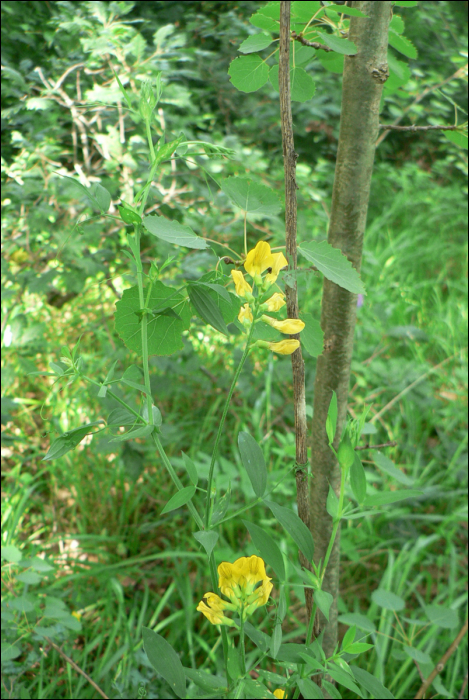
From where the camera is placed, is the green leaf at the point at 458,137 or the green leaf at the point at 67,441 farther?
the green leaf at the point at 458,137

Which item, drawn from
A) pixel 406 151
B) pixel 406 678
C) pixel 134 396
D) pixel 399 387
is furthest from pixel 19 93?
pixel 406 151

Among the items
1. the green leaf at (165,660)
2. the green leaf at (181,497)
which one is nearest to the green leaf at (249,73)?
the green leaf at (181,497)

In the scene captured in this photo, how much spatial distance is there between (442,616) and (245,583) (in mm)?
647

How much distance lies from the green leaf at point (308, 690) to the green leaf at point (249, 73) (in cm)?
53

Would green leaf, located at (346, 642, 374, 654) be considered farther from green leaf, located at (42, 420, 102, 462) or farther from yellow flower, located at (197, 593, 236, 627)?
green leaf, located at (42, 420, 102, 462)

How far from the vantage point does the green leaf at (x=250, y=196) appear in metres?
0.49

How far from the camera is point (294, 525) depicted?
423 mm

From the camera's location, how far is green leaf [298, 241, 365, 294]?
1.46 ft

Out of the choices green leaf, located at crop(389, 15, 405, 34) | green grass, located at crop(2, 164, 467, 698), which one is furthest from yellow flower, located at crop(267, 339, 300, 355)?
green grass, located at crop(2, 164, 467, 698)

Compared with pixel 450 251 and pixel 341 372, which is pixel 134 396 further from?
pixel 450 251

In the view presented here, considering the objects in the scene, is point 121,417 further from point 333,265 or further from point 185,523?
point 185,523

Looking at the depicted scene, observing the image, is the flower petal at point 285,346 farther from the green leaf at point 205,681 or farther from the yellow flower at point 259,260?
the green leaf at point 205,681

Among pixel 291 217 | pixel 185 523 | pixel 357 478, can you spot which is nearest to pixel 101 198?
pixel 291 217

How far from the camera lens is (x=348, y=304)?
2.16 ft
